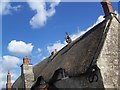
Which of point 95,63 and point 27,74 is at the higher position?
point 27,74

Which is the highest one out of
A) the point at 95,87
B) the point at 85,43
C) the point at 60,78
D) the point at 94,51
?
the point at 85,43

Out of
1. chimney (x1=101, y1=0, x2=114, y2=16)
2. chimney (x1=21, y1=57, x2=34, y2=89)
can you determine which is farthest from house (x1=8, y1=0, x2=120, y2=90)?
chimney (x1=21, y1=57, x2=34, y2=89)

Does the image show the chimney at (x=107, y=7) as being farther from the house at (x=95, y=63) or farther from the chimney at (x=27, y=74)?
the chimney at (x=27, y=74)

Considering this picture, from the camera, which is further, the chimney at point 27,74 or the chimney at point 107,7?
the chimney at point 27,74

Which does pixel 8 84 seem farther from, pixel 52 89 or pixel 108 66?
pixel 108 66

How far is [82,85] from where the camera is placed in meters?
18.5

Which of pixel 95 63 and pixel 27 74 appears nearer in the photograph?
pixel 95 63

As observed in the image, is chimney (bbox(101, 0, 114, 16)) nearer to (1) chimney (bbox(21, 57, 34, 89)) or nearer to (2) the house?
(2) the house

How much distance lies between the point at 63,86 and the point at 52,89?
1.79 m

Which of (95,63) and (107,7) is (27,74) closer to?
(107,7)

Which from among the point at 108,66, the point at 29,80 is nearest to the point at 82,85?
the point at 108,66

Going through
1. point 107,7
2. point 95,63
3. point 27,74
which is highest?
point 107,7

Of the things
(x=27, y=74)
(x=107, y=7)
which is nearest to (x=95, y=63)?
(x=107, y=7)

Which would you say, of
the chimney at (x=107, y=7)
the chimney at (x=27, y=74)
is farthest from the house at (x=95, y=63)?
the chimney at (x=27, y=74)
